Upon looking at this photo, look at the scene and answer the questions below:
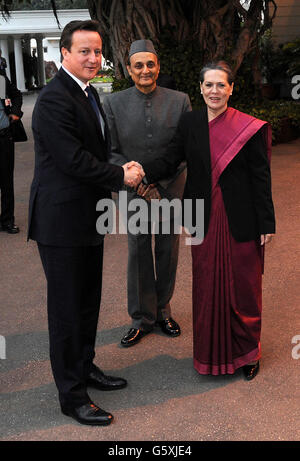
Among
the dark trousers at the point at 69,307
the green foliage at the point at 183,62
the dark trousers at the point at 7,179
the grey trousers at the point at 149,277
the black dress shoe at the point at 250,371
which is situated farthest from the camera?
the green foliage at the point at 183,62

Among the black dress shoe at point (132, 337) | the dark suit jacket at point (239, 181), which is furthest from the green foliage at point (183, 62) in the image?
the dark suit jacket at point (239, 181)

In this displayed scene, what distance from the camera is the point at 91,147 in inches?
106

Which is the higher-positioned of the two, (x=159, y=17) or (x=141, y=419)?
(x=159, y=17)

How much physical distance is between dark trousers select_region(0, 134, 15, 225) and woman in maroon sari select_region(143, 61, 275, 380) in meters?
3.32

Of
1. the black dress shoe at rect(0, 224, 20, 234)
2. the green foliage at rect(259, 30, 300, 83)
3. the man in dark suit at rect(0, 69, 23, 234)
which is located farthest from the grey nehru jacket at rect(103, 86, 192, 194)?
the green foliage at rect(259, 30, 300, 83)

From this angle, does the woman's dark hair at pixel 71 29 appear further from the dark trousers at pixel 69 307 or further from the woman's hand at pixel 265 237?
the woman's hand at pixel 265 237

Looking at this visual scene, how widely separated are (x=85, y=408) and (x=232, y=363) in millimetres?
874

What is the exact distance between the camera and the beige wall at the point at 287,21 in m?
16.8

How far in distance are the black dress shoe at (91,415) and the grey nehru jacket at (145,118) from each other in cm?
146

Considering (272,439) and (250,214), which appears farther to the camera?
(250,214)
